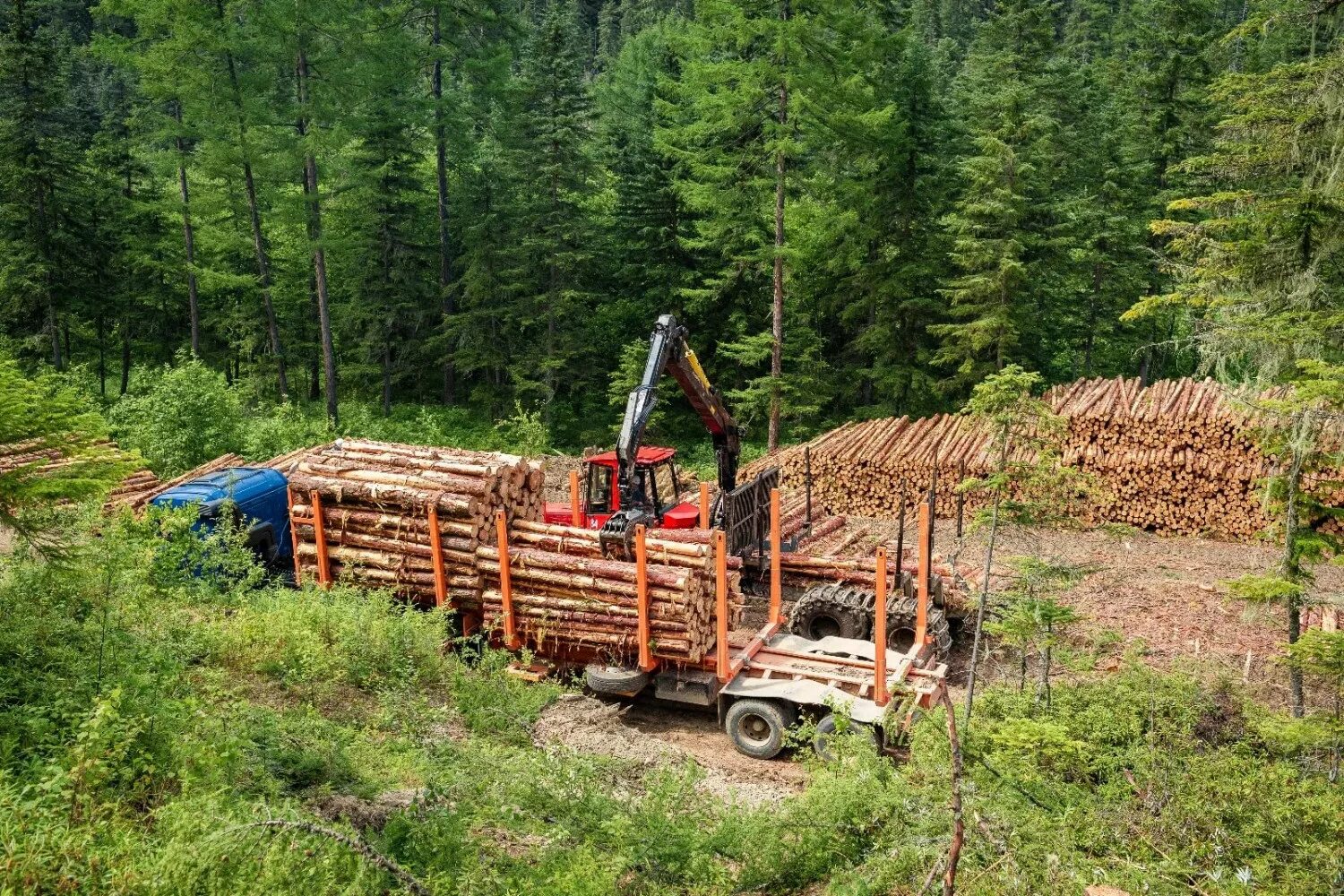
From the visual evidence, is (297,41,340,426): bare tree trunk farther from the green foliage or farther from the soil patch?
the soil patch

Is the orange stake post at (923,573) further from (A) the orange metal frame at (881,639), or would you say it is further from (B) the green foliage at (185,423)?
(B) the green foliage at (185,423)

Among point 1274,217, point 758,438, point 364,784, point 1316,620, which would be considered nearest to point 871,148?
point 758,438

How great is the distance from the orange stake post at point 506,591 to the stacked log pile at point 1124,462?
811 centimetres

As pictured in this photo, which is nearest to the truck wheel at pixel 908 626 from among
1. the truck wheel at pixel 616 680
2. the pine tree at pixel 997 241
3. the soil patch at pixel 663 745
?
the soil patch at pixel 663 745

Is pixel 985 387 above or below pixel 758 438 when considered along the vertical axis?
above

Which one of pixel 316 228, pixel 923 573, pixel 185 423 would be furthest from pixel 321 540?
pixel 316 228

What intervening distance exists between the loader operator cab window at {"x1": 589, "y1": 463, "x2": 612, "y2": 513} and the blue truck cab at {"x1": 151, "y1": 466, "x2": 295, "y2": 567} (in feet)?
14.9

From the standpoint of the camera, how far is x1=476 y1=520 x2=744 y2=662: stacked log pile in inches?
437

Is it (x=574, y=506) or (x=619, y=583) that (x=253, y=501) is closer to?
(x=574, y=506)

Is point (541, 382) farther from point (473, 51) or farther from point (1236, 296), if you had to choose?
point (1236, 296)

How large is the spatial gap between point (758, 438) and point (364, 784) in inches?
827

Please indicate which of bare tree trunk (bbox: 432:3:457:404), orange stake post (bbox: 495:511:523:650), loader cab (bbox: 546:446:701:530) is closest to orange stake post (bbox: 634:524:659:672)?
orange stake post (bbox: 495:511:523:650)

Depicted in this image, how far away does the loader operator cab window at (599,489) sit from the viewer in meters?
15.3

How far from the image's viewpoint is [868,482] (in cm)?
2067
